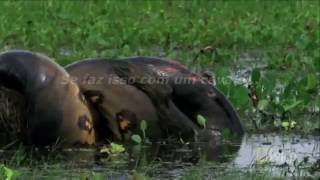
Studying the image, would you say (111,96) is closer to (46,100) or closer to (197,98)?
(46,100)

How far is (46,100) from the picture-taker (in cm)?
622

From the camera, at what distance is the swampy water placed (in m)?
5.56

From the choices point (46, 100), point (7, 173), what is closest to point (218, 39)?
point (46, 100)

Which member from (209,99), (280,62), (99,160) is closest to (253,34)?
(280,62)

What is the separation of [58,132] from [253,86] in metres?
1.92

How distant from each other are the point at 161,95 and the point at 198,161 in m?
0.66

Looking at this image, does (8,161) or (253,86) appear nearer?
(8,161)

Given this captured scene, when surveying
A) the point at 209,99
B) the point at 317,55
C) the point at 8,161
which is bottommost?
the point at 8,161

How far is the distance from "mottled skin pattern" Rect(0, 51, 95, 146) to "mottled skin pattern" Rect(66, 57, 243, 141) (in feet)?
0.65

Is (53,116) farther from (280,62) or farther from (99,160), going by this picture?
(280,62)

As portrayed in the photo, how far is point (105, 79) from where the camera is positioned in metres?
6.52

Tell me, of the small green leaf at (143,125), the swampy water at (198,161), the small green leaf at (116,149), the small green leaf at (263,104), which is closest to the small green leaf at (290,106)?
the small green leaf at (263,104)

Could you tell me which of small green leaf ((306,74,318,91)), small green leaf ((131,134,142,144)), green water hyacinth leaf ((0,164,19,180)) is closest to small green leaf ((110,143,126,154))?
small green leaf ((131,134,142,144))

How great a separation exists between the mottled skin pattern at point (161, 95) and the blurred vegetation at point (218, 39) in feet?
→ 1.54
